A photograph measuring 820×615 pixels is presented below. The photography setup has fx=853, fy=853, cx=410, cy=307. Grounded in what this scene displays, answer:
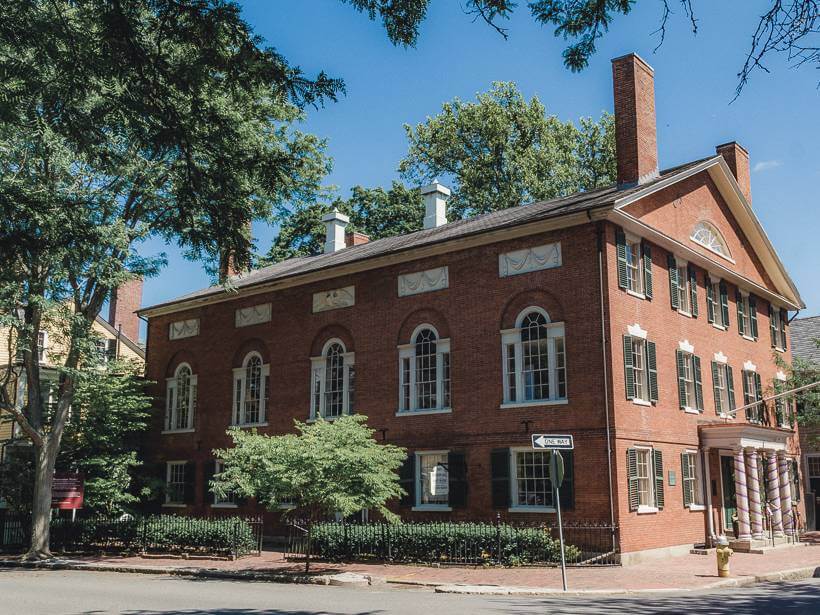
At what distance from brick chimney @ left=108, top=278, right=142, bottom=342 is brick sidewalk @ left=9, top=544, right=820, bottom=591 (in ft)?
85.7

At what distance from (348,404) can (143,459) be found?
35.7 ft

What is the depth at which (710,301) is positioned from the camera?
90.0ft

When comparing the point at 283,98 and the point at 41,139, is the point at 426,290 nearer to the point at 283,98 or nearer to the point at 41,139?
the point at 41,139

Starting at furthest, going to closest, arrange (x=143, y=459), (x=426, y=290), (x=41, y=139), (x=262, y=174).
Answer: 1. (x=143, y=459)
2. (x=426, y=290)
3. (x=41, y=139)
4. (x=262, y=174)

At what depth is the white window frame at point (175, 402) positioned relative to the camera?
32719 mm

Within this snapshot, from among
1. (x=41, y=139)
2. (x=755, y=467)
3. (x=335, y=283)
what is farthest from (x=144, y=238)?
(x=755, y=467)

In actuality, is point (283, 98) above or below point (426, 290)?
below

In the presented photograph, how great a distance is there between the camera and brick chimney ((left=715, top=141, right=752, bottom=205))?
3178 cm

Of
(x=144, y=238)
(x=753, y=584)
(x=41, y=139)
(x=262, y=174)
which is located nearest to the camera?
(x=262, y=174)

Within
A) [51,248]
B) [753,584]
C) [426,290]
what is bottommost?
[753,584]

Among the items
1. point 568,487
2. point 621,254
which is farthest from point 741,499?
point 621,254

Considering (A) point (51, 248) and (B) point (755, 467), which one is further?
(B) point (755, 467)

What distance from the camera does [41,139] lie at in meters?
19.8

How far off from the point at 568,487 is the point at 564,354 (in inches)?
136
